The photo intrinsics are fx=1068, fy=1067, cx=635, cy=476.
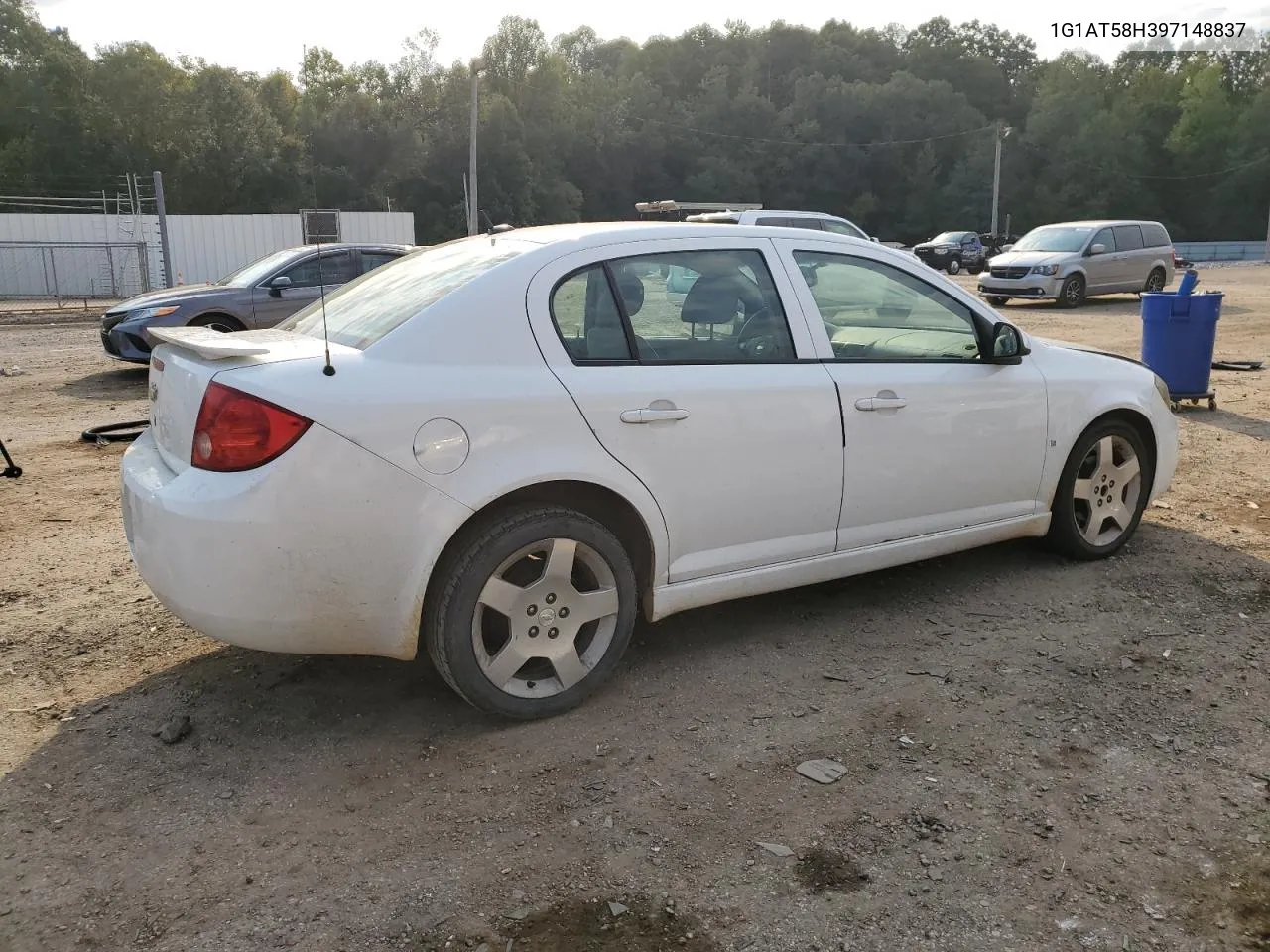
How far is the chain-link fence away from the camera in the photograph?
1128 inches

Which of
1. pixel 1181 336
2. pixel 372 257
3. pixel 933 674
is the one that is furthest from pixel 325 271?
pixel 933 674

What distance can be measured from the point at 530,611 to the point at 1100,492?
10.1 feet

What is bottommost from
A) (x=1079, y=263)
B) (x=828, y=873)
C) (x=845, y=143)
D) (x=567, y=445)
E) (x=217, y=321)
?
(x=828, y=873)

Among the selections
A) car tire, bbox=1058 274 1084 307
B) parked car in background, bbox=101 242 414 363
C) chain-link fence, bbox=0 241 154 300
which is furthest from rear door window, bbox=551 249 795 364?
chain-link fence, bbox=0 241 154 300

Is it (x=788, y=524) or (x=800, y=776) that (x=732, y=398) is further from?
(x=800, y=776)

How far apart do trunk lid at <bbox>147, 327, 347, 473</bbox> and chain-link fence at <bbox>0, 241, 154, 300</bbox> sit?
27282mm

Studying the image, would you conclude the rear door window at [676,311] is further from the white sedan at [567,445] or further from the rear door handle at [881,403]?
the rear door handle at [881,403]

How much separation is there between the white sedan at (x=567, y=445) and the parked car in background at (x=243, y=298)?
311 inches

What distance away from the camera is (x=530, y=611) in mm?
3541

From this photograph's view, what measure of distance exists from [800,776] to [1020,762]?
698mm

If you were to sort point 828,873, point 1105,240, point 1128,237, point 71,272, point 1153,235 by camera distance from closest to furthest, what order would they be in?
point 828,873 → point 1105,240 → point 1128,237 → point 1153,235 → point 71,272

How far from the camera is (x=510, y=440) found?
11.1 ft

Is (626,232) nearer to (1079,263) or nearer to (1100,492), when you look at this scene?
(1100,492)

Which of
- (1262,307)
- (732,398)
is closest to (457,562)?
(732,398)
